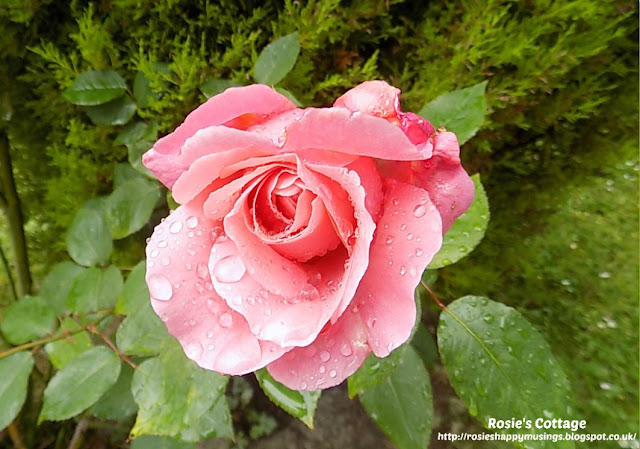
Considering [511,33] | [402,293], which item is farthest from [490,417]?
[511,33]

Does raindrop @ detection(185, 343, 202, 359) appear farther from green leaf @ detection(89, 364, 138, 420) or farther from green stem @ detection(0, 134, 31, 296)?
green stem @ detection(0, 134, 31, 296)

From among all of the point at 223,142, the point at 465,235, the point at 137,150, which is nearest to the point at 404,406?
the point at 465,235

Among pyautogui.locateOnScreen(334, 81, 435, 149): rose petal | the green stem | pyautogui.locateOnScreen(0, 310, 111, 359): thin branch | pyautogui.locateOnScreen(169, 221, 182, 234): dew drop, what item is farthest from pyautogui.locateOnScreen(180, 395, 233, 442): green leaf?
the green stem

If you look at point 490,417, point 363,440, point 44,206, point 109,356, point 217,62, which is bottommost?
point 363,440

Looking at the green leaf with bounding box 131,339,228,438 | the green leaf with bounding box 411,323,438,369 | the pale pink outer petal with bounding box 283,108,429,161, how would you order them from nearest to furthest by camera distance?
the pale pink outer petal with bounding box 283,108,429,161 < the green leaf with bounding box 131,339,228,438 < the green leaf with bounding box 411,323,438,369

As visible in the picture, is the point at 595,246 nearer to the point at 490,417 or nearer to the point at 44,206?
the point at 490,417

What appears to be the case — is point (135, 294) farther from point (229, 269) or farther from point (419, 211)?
point (419, 211)

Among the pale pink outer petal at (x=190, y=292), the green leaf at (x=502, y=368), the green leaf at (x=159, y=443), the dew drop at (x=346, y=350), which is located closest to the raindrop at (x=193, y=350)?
the pale pink outer petal at (x=190, y=292)
